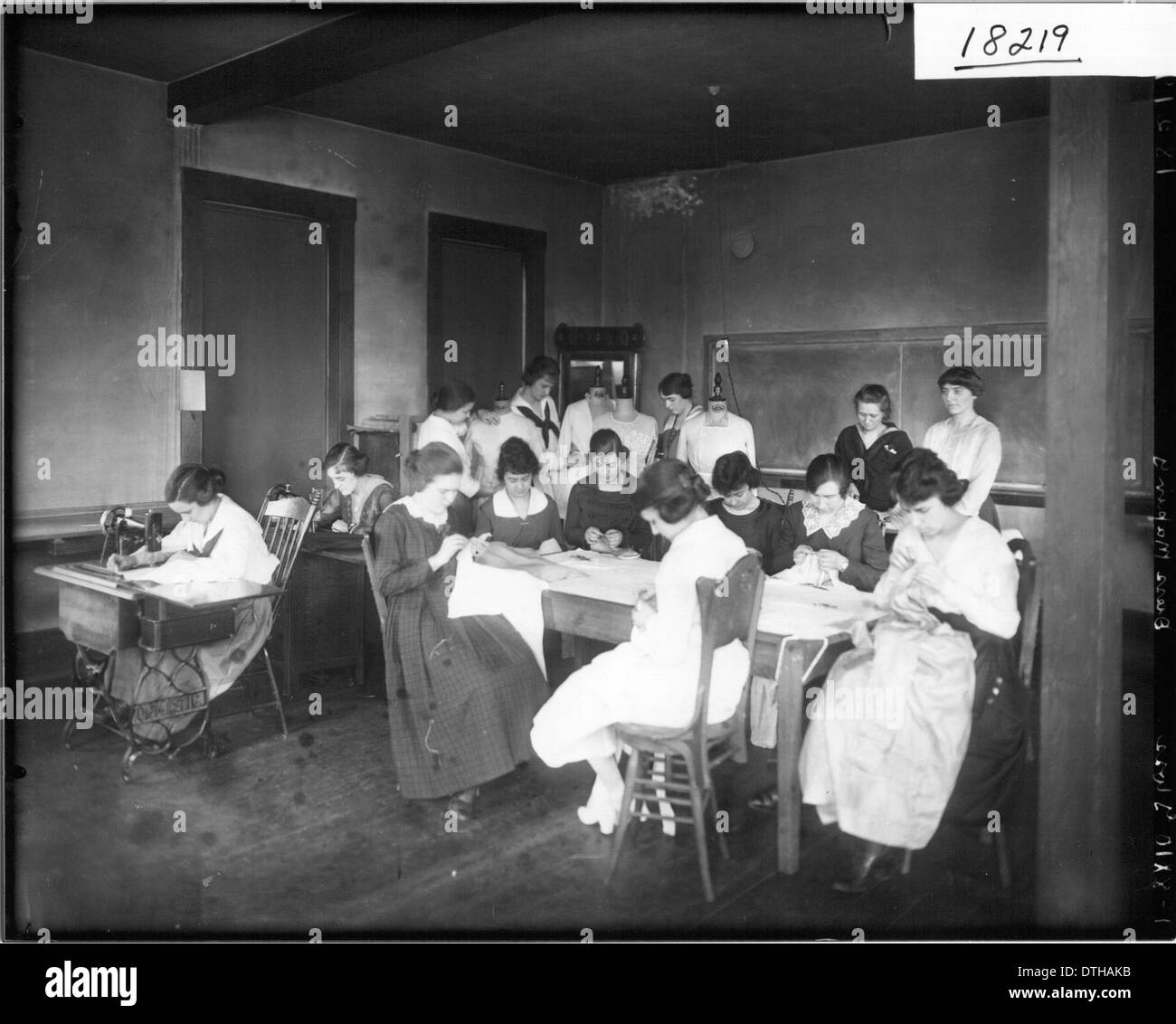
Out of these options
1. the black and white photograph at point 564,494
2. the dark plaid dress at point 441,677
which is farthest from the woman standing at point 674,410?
the dark plaid dress at point 441,677

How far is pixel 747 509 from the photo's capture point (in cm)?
362

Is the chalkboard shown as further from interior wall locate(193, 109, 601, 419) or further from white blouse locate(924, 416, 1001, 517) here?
interior wall locate(193, 109, 601, 419)

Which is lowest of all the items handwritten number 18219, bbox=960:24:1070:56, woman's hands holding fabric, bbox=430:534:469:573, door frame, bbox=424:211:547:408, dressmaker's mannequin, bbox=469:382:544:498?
woman's hands holding fabric, bbox=430:534:469:573

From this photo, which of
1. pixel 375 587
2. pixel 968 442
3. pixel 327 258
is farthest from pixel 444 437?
pixel 968 442

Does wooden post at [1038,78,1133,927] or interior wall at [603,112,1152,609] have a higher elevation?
interior wall at [603,112,1152,609]

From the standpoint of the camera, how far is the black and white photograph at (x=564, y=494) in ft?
8.33

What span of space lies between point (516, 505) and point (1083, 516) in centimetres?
187

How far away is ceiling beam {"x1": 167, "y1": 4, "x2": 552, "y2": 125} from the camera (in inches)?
111

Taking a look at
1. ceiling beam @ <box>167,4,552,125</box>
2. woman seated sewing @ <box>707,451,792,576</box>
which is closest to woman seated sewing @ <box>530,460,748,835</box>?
woman seated sewing @ <box>707,451,792,576</box>

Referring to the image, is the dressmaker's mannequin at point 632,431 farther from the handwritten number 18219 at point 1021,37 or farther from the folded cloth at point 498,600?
the handwritten number 18219 at point 1021,37

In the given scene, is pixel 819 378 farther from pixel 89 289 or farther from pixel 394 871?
pixel 89 289

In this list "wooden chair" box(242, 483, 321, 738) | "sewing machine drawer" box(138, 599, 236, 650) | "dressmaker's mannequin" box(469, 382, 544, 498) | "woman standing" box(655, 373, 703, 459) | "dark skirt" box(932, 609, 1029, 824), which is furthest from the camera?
"woman standing" box(655, 373, 703, 459)

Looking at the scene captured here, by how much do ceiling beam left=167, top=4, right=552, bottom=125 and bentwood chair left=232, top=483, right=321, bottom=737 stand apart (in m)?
1.31

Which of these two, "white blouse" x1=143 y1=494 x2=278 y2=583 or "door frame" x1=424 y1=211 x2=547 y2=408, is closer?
"white blouse" x1=143 y1=494 x2=278 y2=583
